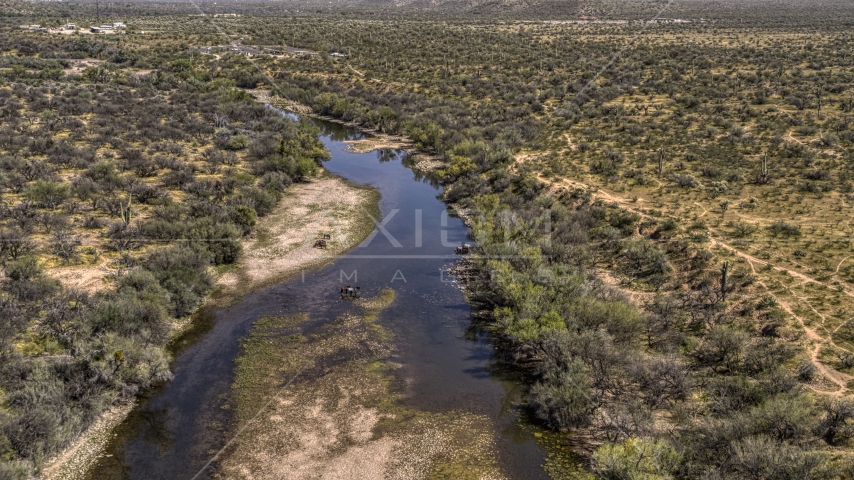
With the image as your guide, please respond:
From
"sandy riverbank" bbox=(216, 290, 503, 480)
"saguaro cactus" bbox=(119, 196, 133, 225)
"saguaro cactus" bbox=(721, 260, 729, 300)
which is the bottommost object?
"sandy riverbank" bbox=(216, 290, 503, 480)

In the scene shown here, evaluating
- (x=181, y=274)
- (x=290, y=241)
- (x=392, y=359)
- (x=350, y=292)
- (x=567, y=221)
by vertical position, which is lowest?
(x=392, y=359)

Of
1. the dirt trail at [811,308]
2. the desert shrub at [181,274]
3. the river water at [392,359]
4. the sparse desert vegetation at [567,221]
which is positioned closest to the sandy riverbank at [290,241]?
the river water at [392,359]

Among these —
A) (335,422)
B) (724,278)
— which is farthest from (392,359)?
(724,278)

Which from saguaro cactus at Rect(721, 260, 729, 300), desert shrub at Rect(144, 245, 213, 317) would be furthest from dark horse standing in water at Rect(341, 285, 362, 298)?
saguaro cactus at Rect(721, 260, 729, 300)

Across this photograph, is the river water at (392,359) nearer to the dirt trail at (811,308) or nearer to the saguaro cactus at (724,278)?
the saguaro cactus at (724,278)

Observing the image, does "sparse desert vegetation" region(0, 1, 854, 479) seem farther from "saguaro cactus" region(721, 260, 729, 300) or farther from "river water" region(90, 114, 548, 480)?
"river water" region(90, 114, 548, 480)

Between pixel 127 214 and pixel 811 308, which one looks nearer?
pixel 811 308

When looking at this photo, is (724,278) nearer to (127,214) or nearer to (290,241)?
(290,241)

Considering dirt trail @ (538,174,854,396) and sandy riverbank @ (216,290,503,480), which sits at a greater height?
dirt trail @ (538,174,854,396)
